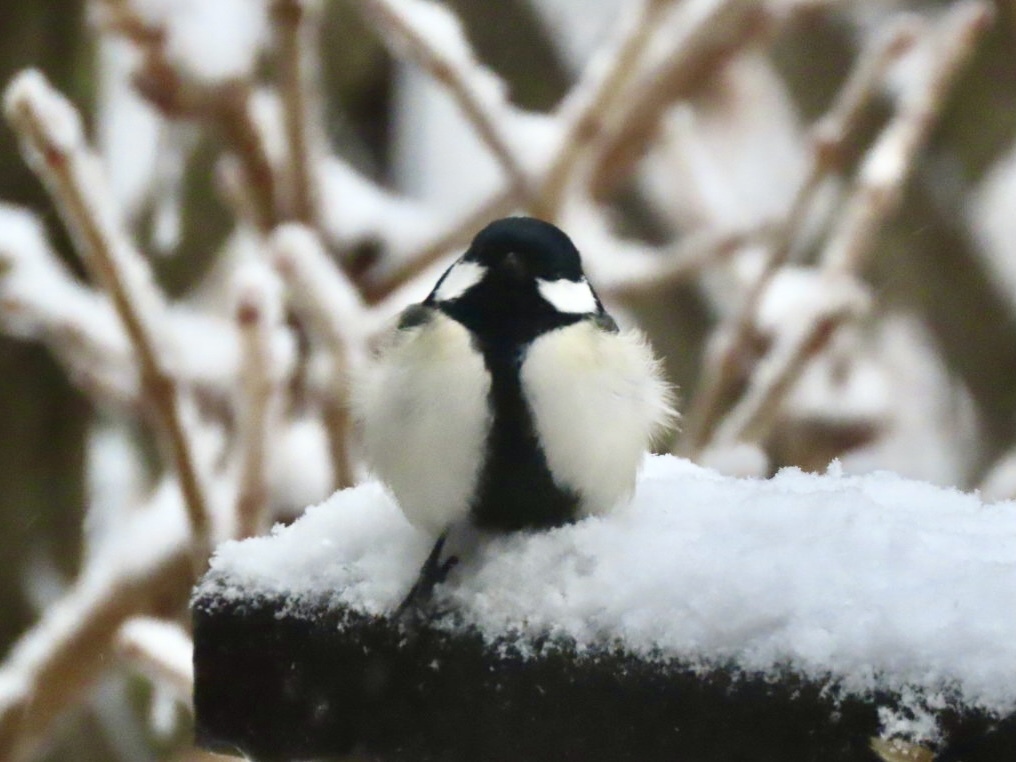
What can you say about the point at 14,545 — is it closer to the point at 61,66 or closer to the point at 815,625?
the point at 61,66

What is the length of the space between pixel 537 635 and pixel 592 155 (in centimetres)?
129

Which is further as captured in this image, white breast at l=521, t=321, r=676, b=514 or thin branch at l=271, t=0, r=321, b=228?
thin branch at l=271, t=0, r=321, b=228

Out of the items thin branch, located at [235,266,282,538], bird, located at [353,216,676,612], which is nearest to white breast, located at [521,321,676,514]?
bird, located at [353,216,676,612]

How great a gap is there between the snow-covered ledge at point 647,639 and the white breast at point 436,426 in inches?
1.6

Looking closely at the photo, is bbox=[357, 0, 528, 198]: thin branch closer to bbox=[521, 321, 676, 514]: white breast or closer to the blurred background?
the blurred background

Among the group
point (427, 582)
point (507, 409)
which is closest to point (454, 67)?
point (507, 409)

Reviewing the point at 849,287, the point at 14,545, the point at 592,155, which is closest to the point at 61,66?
the point at 14,545

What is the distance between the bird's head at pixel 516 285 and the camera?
0.86 meters

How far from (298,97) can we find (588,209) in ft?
1.81

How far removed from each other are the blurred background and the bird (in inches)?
31.9

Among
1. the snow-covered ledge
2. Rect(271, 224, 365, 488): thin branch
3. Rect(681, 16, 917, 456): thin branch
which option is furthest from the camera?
Rect(681, 16, 917, 456): thin branch

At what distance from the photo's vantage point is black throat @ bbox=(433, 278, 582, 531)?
0.83 metres

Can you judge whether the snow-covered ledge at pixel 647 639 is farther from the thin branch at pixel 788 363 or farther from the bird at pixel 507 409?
the thin branch at pixel 788 363

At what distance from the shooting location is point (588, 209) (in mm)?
2111
